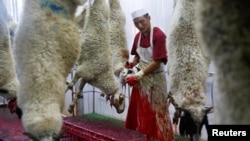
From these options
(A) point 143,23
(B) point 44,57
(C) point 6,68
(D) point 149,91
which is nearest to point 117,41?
(A) point 143,23

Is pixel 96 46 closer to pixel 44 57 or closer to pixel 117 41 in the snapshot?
pixel 117 41

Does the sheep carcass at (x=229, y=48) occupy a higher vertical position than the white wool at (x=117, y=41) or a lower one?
lower

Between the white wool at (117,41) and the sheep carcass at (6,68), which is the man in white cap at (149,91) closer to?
the white wool at (117,41)

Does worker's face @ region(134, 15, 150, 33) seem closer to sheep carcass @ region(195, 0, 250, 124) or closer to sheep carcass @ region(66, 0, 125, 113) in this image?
sheep carcass @ region(66, 0, 125, 113)

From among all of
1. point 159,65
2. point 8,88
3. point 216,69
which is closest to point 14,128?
point 8,88

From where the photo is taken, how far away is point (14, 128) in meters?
4.18

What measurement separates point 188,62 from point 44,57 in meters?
0.79

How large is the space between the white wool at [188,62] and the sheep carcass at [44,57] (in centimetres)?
59

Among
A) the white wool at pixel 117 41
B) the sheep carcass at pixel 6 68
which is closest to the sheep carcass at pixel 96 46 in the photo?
the white wool at pixel 117 41

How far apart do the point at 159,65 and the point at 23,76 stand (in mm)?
1546

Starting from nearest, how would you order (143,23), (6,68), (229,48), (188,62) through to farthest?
(229,48) < (188,62) < (6,68) < (143,23)

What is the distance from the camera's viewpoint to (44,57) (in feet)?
5.19

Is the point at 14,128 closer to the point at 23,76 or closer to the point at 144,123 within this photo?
the point at 144,123

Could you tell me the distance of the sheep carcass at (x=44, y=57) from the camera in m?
1.51
